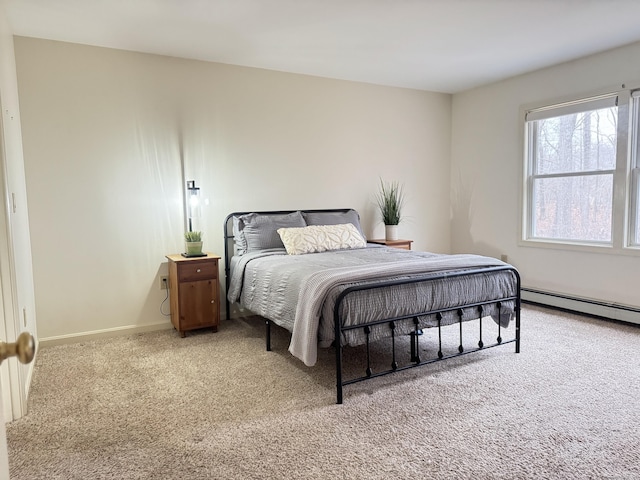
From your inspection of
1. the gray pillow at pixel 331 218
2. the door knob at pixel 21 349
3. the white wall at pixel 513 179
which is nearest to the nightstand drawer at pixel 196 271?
the gray pillow at pixel 331 218

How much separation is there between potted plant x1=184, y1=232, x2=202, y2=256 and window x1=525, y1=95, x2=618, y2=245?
3.58m

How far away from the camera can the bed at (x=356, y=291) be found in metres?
2.64

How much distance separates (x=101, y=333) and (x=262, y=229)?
169 centimetres

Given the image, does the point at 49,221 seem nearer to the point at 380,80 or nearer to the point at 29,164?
the point at 29,164

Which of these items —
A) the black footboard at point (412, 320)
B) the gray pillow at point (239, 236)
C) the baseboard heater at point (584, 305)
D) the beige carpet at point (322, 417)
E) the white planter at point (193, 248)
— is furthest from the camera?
the gray pillow at point (239, 236)

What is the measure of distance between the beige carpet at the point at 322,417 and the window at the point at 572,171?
1.41m

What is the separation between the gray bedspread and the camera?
2.63 meters

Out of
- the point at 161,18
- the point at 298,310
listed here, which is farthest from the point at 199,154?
the point at 298,310

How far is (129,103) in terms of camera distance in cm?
396

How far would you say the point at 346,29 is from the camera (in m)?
3.54

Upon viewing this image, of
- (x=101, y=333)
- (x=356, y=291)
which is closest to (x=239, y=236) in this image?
(x=101, y=333)

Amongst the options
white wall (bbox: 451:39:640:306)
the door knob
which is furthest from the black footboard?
the door knob

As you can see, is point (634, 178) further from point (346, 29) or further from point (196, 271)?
point (196, 271)

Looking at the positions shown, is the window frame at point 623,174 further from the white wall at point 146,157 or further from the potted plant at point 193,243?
the potted plant at point 193,243
